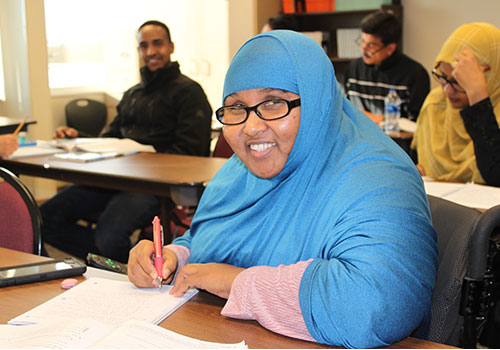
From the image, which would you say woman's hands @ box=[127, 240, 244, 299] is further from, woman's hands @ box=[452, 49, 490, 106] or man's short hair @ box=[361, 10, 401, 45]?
man's short hair @ box=[361, 10, 401, 45]

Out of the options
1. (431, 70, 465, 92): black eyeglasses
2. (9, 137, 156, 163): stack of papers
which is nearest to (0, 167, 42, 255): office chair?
(9, 137, 156, 163): stack of papers

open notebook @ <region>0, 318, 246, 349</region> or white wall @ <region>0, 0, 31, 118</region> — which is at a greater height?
white wall @ <region>0, 0, 31, 118</region>

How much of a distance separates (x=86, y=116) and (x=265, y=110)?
417cm

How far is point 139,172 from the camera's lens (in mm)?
2375

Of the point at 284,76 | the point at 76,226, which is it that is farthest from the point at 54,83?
the point at 284,76

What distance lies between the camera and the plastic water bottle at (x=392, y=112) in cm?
364

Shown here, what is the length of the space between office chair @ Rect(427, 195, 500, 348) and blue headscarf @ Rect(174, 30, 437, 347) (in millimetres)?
127

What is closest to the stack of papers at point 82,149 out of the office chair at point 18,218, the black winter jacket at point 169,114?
the black winter jacket at point 169,114

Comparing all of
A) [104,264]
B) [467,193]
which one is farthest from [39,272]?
[467,193]

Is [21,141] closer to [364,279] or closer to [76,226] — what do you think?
[76,226]

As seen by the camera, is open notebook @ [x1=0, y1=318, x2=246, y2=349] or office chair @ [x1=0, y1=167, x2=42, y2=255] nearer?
open notebook @ [x1=0, y1=318, x2=246, y2=349]

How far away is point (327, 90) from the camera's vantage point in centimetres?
113

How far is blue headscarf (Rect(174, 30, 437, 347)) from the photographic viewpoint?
0.91 metres

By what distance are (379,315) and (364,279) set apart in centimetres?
6
